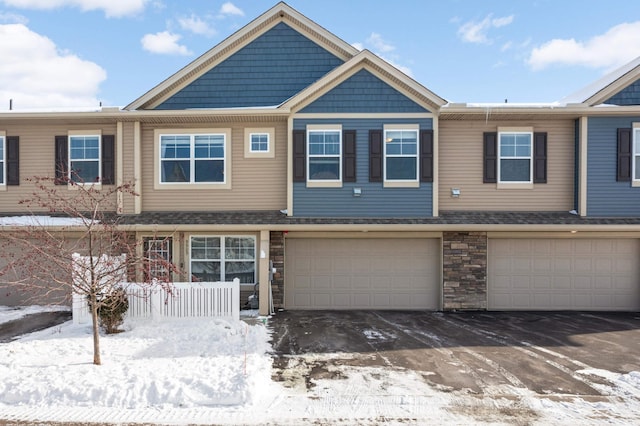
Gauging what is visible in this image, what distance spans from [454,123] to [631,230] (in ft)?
17.7

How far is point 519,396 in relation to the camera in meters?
5.22

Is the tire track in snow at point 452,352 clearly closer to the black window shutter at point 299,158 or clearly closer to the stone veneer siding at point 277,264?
the stone veneer siding at point 277,264

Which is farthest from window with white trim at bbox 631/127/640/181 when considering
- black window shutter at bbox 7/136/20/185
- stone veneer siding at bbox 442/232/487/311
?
black window shutter at bbox 7/136/20/185

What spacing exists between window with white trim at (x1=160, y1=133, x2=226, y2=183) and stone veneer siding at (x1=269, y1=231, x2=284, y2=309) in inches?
96.4

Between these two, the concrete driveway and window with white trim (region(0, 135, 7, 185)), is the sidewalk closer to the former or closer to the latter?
window with white trim (region(0, 135, 7, 185))

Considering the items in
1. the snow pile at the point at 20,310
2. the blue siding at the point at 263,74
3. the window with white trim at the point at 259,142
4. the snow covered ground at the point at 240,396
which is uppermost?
the blue siding at the point at 263,74

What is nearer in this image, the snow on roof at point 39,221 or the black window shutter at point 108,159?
the snow on roof at point 39,221

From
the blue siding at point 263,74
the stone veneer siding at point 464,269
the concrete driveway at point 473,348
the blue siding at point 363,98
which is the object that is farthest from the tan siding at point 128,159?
the stone veneer siding at point 464,269

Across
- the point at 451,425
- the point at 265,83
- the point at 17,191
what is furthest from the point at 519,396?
the point at 17,191

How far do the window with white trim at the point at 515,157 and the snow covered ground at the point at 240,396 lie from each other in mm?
5702

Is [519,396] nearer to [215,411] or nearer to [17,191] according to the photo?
[215,411]

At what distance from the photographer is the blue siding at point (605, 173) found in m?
9.98

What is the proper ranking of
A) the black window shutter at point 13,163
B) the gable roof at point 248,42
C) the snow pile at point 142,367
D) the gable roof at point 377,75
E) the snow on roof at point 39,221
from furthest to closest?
the gable roof at point 248,42
the black window shutter at point 13,163
the gable roof at point 377,75
the snow on roof at point 39,221
the snow pile at point 142,367

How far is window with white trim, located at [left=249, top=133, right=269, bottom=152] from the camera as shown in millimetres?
10320
